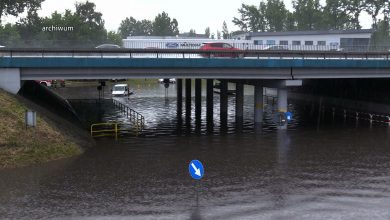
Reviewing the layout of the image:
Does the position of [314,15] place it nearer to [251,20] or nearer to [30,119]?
[251,20]

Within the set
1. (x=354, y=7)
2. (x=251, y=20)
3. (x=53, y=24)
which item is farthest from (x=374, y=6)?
(x=53, y=24)

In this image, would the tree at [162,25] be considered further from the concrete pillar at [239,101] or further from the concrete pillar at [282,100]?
the concrete pillar at [282,100]

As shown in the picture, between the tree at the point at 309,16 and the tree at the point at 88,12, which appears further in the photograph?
the tree at the point at 309,16

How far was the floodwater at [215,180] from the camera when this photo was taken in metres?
19.1

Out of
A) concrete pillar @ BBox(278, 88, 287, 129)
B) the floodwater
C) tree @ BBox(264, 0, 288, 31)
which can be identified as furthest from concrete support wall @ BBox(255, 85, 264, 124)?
tree @ BBox(264, 0, 288, 31)

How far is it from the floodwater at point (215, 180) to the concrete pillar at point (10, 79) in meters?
7.18

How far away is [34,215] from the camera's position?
18.4m

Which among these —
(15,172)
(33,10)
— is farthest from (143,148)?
(33,10)

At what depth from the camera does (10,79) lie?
33906 mm

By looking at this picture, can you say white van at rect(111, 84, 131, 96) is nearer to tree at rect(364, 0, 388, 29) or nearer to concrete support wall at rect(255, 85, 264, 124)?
concrete support wall at rect(255, 85, 264, 124)

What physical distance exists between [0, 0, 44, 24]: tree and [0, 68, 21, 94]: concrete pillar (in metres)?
71.1

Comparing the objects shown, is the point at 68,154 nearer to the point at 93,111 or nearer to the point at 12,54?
the point at 12,54

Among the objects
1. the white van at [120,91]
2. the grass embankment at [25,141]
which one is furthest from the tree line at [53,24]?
the grass embankment at [25,141]

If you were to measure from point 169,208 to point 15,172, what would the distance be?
9864mm
